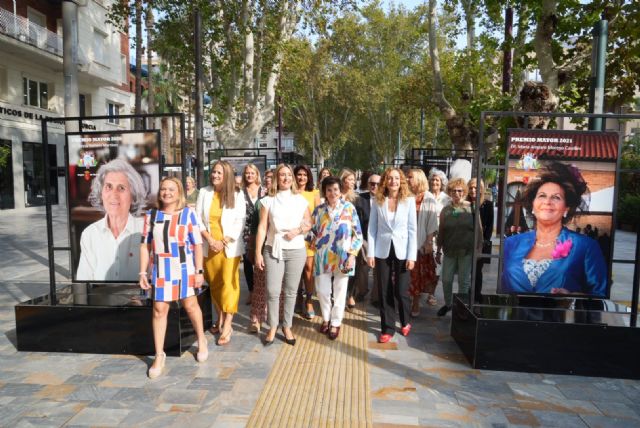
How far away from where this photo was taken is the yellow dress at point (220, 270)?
4.89 m

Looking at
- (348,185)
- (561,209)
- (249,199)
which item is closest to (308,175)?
(348,185)

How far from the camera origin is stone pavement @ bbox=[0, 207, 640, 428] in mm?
3436

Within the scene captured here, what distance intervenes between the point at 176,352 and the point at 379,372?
185 centimetres

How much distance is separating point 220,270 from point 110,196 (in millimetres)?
1323

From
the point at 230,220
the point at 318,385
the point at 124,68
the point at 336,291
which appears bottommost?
the point at 318,385

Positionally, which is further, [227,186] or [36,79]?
[36,79]

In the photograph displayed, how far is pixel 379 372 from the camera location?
4.23 m

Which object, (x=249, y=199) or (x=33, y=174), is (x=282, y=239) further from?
(x=33, y=174)

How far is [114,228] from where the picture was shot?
4.97m

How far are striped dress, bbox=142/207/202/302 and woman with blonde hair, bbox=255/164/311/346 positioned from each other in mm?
843

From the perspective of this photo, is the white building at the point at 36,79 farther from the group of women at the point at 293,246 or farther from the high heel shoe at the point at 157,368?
the high heel shoe at the point at 157,368

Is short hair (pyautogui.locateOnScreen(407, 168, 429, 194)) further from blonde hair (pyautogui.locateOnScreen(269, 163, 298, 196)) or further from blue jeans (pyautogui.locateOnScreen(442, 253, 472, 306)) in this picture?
blonde hair (pyautogui.locateOnScreen(269, 163, 298, 196))

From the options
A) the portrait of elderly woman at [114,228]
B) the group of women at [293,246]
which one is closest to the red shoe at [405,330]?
the group of women at [293,246]

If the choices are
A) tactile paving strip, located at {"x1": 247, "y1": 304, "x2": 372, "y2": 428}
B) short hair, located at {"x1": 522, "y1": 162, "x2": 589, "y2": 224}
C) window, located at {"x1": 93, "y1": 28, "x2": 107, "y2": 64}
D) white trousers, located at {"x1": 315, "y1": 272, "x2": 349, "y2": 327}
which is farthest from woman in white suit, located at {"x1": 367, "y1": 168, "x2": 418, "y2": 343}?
Result: window, located at {"x1": 93, "y1": 28, "x2": 107, "y2": 64}
